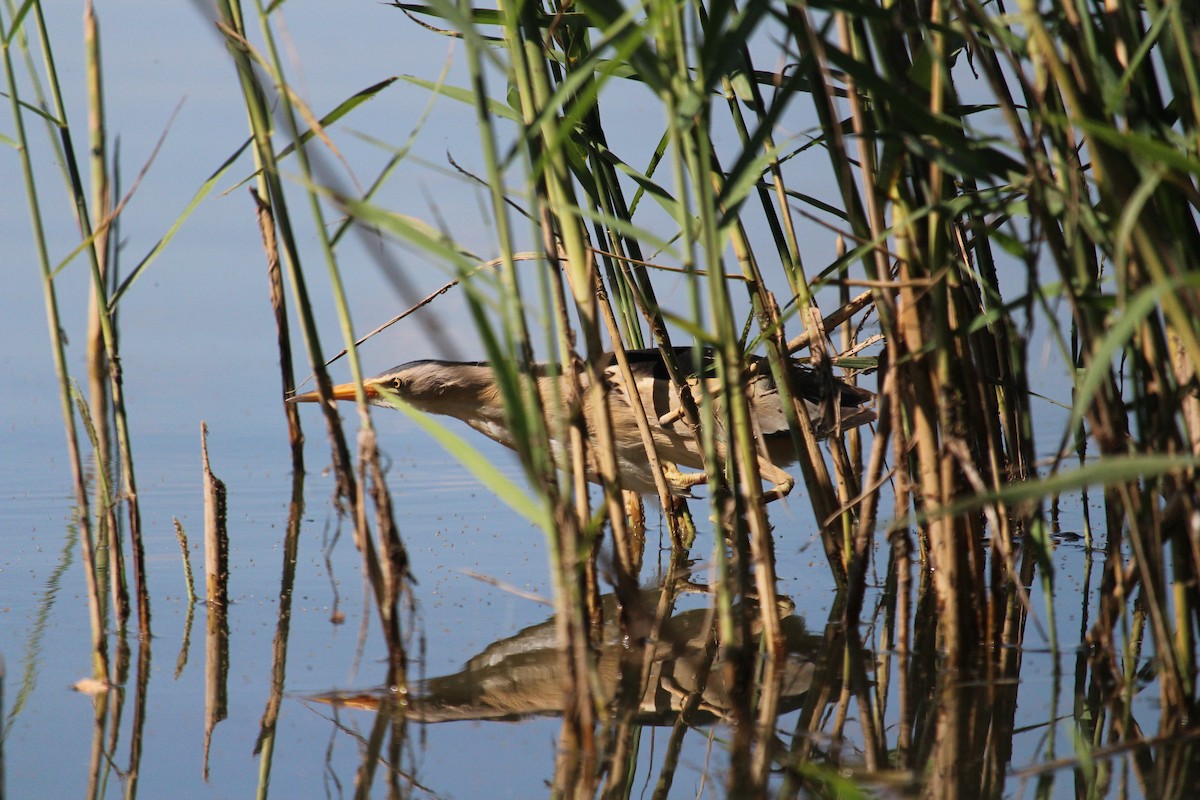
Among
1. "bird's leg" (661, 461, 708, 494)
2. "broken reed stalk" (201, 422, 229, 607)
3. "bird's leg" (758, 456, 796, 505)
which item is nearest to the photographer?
"broken reed stalk" (201, 422, 229, 607)

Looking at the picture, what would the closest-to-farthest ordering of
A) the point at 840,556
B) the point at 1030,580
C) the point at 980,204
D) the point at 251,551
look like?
1. the point at 980,204
2. the point at 840,556
3. the point at 1030,580
4. the point at 251,551

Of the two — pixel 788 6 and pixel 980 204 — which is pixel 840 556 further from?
pixel 788 6

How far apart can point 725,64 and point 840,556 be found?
1.60 metres

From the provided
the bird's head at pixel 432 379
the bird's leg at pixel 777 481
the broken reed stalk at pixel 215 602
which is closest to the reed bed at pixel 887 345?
the broken reed stalk at pixel 215 602

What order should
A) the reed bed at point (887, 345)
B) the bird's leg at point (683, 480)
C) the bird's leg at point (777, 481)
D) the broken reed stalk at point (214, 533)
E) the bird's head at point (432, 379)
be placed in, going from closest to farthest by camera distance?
the reed bed at point (887, 345), the broken reed stalk at point (214, 533), the bird's leg at point (777, 481), the bird's leg at point (683, 480), the bird's head at point (432, 379)

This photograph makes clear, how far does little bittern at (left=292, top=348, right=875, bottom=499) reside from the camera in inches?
156

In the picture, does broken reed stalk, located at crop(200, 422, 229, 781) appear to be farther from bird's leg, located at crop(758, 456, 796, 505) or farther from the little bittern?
bird's leg, located at crop(758, 456, 796, 505)

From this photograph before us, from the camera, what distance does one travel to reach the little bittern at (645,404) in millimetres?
3975

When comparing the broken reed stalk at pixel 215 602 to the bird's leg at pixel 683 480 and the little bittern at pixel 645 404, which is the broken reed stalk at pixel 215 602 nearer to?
the little bittern at pixel 645 404

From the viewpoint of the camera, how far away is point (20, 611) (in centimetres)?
304

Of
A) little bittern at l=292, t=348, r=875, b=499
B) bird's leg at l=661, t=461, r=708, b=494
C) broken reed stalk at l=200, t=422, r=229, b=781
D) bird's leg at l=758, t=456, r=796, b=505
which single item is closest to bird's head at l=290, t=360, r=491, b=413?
little bittern at l=292, t=348, r=875, b=499

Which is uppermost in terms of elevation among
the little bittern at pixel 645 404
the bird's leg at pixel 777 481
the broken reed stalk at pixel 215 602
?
the little bittern at pixel 645 404

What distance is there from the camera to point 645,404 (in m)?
4.23

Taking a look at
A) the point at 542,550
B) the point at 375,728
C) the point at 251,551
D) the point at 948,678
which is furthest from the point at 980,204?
the point at 251,551
